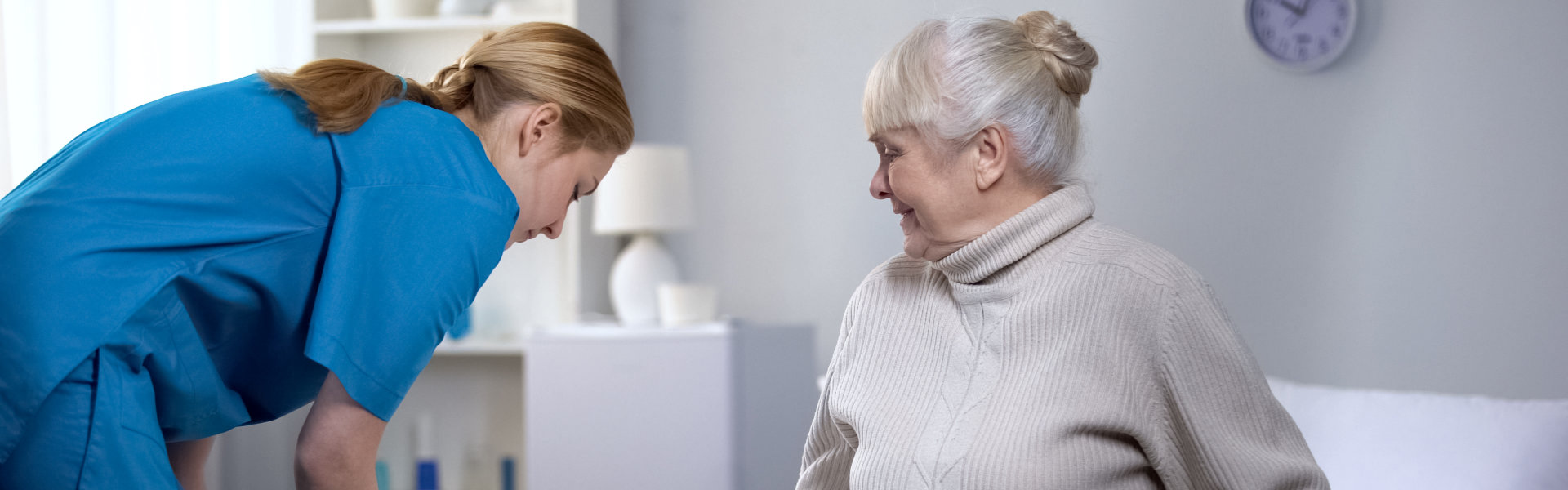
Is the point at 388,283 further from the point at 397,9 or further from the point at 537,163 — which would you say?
the point at 397,9

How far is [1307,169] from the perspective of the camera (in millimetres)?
2312

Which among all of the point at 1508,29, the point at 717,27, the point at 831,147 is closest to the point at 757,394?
the point at 831,147

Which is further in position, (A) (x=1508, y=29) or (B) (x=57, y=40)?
(A) (x=1508, y=29)

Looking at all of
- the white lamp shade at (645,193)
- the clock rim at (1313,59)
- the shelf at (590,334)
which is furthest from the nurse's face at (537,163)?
the clock rim at (1313,59)

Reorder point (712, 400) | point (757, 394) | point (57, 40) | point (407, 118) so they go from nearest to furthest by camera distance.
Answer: point (407, 118) → point (57, 40) → point (712, 400) → point (757, 394)

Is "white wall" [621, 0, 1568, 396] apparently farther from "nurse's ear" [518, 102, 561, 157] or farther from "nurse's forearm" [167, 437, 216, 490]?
"nurse's forearm" [167, 437, 216, 490]

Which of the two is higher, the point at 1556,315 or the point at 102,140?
the point at 102,140

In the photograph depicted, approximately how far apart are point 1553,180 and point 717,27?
1.92 metres

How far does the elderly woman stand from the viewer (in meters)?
0.96

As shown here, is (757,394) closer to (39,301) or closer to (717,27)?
Result: (717,27)

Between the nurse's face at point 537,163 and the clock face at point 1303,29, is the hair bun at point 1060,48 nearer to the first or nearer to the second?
the nurse's face at point 537,163

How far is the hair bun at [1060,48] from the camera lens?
1052mm

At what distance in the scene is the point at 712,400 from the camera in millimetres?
2438

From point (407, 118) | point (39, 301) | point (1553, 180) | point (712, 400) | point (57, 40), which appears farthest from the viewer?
point (712, 400)
